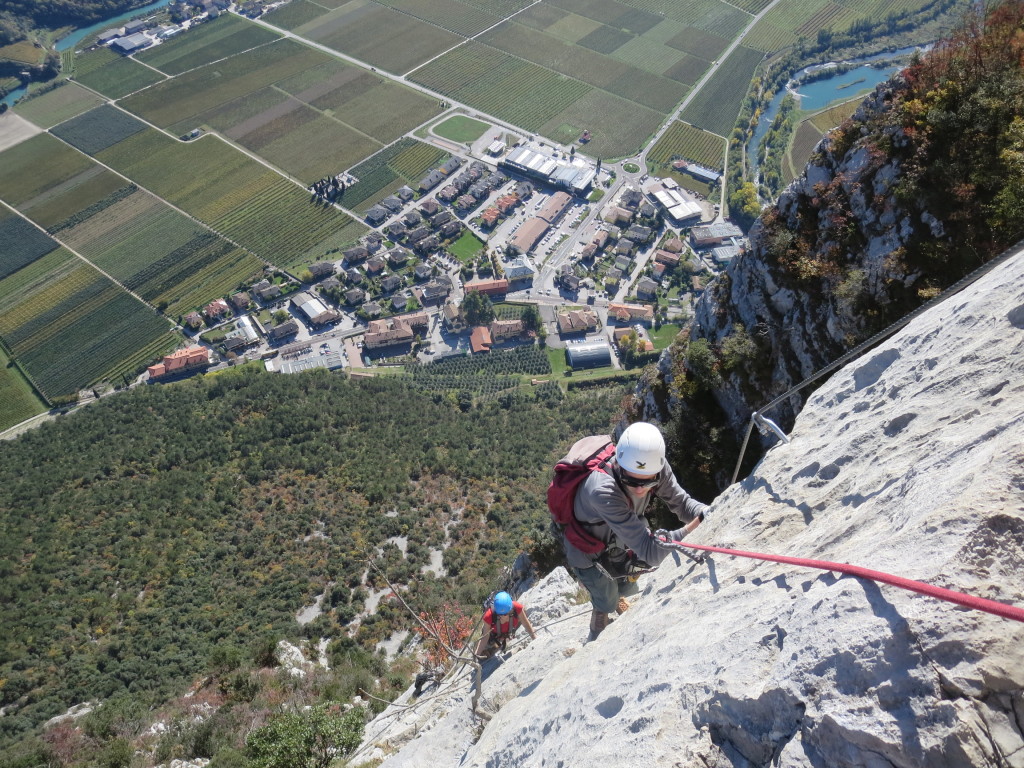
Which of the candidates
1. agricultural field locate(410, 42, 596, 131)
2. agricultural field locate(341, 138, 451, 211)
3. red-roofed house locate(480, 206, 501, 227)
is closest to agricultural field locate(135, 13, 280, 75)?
agricultural field locate(410, 42, 596, 131)

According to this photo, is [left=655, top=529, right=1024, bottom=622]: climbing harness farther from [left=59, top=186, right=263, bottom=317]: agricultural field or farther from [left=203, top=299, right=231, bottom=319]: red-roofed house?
[left=59, top=186, right=263, bottom=317]: agricultural field

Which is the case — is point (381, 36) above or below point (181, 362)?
above

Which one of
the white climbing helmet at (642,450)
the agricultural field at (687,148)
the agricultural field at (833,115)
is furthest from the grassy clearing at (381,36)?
the white climbing helmet at (642,450)

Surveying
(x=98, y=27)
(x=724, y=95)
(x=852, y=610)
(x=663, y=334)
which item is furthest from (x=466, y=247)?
(x=98, y=27)

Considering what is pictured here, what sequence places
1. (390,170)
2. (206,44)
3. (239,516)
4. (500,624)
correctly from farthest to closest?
(206,44)
(390,170)
(239,516)
(500,624)

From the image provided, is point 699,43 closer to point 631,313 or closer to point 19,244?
point 631,313
